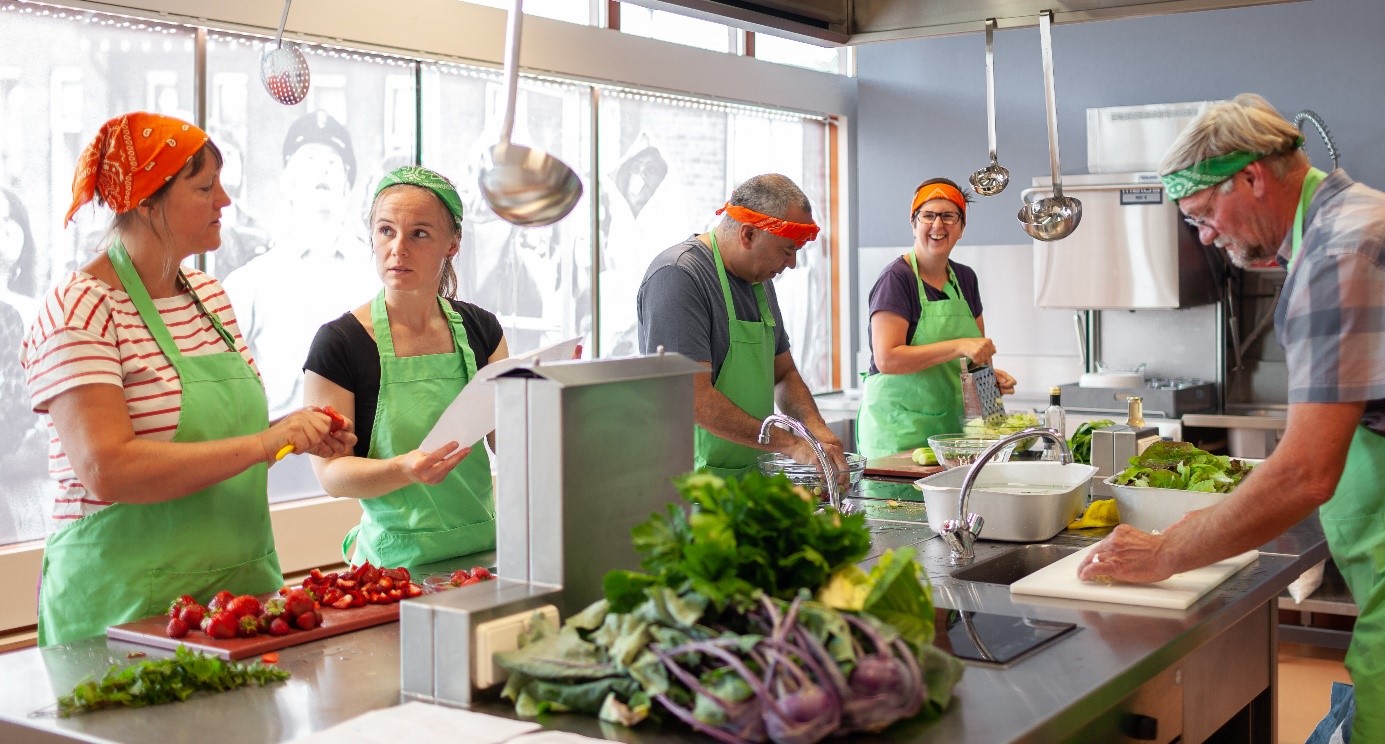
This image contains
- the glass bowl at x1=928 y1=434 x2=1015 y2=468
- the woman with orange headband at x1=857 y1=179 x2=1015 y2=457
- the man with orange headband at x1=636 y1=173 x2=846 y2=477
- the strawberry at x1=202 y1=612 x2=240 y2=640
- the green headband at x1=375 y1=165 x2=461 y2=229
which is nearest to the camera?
the strawberry at x1=202 y1=612 x2=240 y2=640

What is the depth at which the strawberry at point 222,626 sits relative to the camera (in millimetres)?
2064

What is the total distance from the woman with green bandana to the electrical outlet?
2.94 feet

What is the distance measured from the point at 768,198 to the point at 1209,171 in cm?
150

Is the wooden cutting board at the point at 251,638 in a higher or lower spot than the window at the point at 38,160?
lower

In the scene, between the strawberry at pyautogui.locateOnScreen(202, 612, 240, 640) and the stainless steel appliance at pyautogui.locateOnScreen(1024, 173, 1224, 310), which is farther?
the stainless steel appliance at pyautogui.locateOnScreen(1024, 173, 1224, 310)

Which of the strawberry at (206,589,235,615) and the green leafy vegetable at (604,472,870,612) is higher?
the green leafy vegetable at (604,472,870,612)

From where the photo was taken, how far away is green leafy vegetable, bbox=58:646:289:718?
1.77m

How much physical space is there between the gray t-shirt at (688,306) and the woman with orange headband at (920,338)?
1.06m

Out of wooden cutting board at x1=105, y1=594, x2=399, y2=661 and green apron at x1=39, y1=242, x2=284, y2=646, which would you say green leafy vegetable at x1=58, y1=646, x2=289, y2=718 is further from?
green apron at x1=39, y1=242, x2=284, y2=646

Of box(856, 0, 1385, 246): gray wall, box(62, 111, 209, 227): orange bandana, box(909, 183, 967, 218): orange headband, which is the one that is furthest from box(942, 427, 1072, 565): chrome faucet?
box(856, 0, 1385, 246): gray wall

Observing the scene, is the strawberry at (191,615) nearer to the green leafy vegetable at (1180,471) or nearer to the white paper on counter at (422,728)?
the white paper on counter at (422,728)

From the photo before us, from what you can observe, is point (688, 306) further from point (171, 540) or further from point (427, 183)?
point (171, 540)

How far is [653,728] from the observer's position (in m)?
1.65

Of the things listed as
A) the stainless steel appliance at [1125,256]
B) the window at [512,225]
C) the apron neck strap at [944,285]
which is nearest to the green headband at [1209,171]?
the apron neck strap at [944,285]
